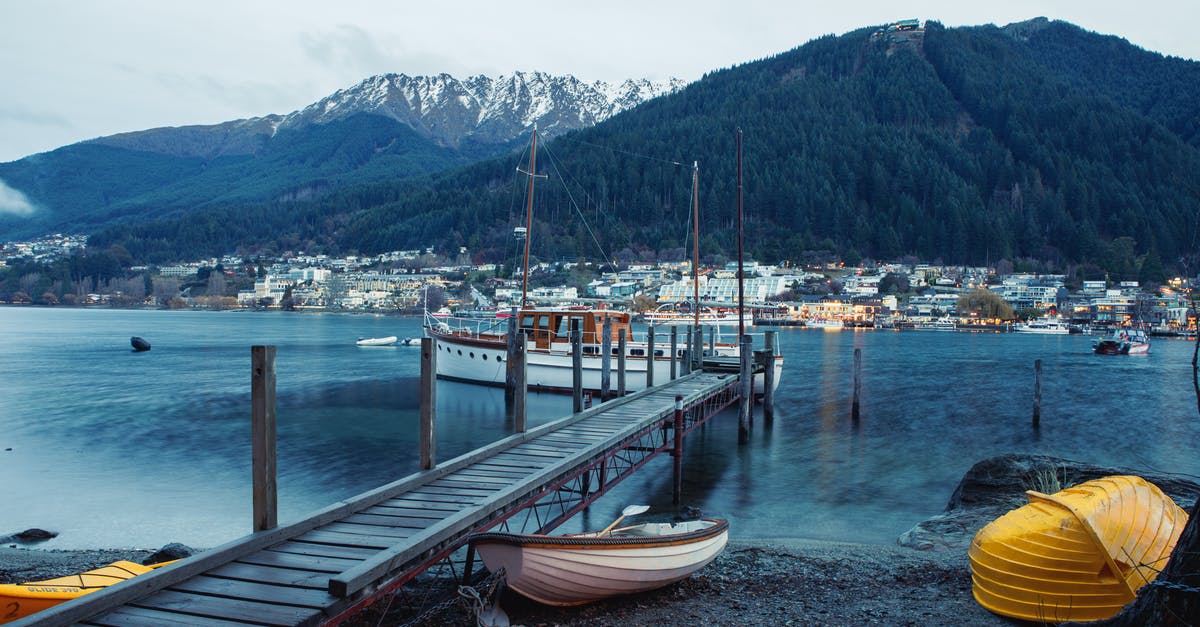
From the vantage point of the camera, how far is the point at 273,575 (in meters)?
5.83

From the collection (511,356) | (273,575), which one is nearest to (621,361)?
(511,356)

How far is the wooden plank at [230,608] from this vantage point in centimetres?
508

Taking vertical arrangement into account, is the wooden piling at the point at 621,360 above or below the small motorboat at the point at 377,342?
above

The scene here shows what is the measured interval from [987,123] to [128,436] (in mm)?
209688

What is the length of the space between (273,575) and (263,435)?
4.02 ft

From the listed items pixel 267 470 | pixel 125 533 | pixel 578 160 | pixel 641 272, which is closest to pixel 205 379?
pixel 125 533

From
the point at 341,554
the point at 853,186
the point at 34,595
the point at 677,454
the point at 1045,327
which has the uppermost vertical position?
the point at 853,186

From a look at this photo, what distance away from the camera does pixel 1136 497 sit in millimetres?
7219

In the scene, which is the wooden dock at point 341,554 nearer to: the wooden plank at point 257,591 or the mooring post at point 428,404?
the wooden plank at point 257,591

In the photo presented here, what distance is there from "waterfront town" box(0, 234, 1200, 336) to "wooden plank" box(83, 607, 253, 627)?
3565 inches

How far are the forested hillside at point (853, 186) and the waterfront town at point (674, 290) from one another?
274 inches

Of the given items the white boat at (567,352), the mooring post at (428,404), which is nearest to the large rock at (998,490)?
the mooring post at (428,404)

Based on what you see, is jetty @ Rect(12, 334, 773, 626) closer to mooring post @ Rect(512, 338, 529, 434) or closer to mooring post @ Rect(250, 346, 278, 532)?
mooring post @ Rect(250, 346, 278, 532)

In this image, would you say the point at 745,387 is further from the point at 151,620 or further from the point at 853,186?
the point at 853,186
